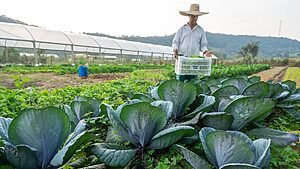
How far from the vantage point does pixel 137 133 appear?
1.47m

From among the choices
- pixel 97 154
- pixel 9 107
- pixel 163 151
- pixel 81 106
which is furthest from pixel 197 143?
pixel 9 107

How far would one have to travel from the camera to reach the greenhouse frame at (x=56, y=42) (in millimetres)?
16984

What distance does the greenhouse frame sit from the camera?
55.7 ft

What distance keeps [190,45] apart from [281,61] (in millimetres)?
40823

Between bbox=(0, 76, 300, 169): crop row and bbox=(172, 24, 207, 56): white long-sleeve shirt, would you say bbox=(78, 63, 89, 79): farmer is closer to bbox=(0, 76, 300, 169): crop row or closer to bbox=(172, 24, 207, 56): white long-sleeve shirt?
bbox=(172, 24, 207, 56): white long-sleeve shirt

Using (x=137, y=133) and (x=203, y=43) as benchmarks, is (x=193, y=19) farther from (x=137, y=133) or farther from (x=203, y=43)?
(x=137, y=133)

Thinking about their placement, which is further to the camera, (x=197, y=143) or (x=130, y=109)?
(x=197, y=143)

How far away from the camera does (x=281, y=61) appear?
133 ft

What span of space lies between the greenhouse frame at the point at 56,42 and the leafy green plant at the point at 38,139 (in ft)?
53.8

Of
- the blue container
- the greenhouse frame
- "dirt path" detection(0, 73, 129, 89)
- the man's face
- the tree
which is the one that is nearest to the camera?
the man's face

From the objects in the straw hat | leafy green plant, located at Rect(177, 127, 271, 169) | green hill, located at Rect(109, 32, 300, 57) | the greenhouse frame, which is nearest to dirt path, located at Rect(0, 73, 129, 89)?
the straw hat

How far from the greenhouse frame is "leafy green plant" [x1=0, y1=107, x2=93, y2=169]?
16389 millimetres

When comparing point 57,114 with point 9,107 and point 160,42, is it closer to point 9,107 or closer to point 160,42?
point 9,107

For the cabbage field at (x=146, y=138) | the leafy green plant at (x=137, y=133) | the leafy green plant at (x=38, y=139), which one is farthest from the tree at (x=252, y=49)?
the leafy green plant at (x=38, y=139)
